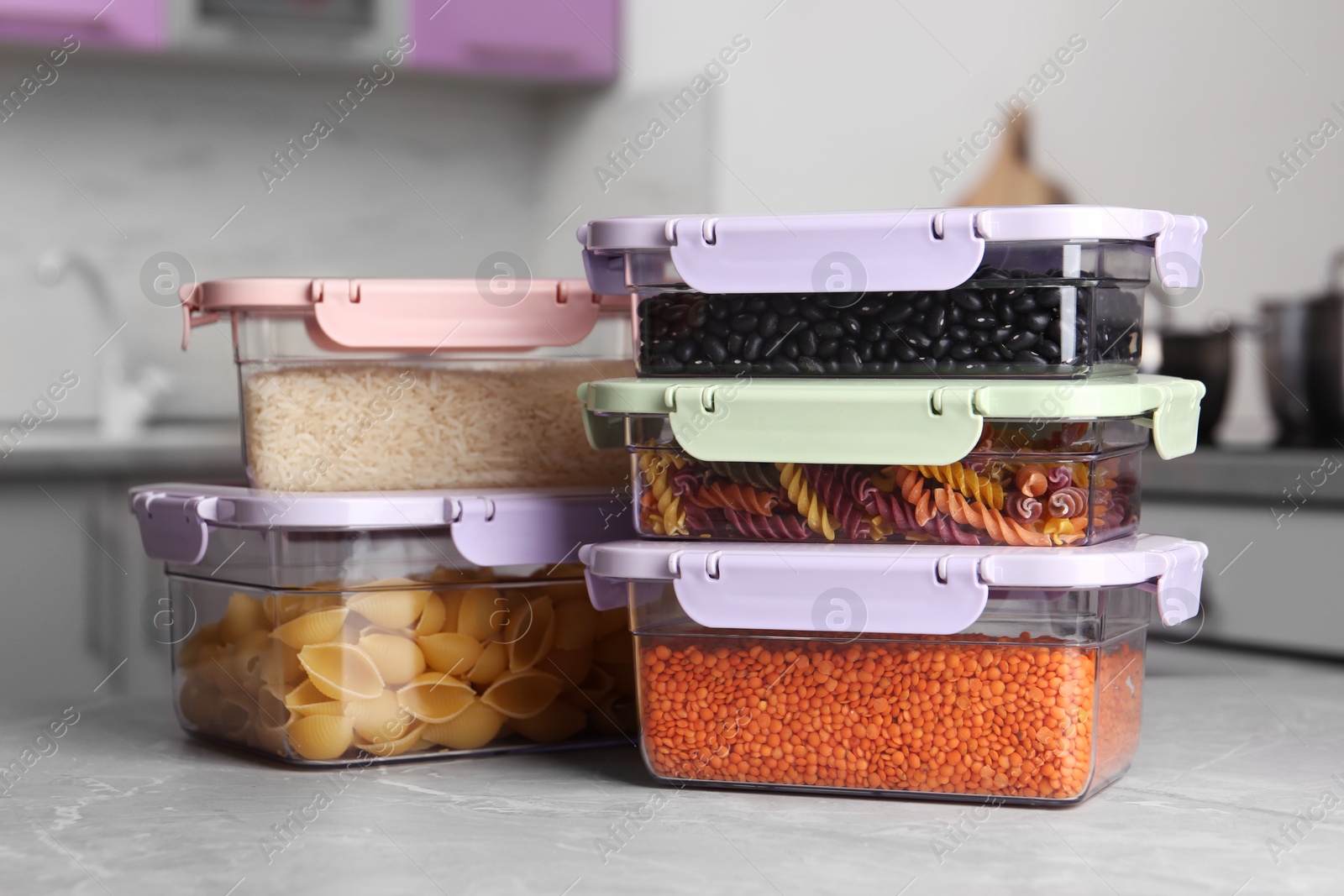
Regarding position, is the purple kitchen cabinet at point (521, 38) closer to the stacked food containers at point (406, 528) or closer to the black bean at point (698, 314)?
the stacked food containers at point (406, 528)

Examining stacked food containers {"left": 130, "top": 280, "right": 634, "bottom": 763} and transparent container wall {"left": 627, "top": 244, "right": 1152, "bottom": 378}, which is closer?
transparent container wall {"left": 627, "top": 244, "right": 1152, "bottom": 378}

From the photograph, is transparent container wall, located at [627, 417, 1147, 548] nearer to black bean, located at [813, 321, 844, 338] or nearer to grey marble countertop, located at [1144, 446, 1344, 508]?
black bean, located at [813, 321, 844, 338]

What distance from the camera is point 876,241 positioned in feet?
2.82

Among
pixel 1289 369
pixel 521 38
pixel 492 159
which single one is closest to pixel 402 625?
pixel 1289 369

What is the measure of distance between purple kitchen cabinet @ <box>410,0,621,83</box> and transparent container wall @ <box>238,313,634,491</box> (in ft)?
4.01

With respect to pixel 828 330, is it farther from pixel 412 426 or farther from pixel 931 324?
pixel 412 426

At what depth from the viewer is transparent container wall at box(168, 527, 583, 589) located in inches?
38.5

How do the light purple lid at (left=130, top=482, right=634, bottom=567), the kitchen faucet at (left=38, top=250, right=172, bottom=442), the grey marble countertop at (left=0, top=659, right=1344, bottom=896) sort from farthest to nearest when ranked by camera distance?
1. the kitchen faucet at (left=38, top=250, right=172, bottom=442)
2. the light purple lid at (left=130, top=482, right=634, bottom=567)
3. the grey marble countertop at (left=0, top=659, right=1344, bottom=896)

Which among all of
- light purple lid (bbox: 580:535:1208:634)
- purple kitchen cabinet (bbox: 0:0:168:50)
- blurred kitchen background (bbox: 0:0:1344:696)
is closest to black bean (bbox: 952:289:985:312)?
light purple lid (bbox: 580:535:1208:634)

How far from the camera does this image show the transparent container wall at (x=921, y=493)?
2.81ft

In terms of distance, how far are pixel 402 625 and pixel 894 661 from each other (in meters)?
0.33

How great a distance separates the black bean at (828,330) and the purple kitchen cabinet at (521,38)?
4.65 ft

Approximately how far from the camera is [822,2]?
Result: 7.07 ft

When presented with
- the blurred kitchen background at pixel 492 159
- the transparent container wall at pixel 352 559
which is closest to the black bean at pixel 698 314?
the transparent container wall at pixel 352 559
